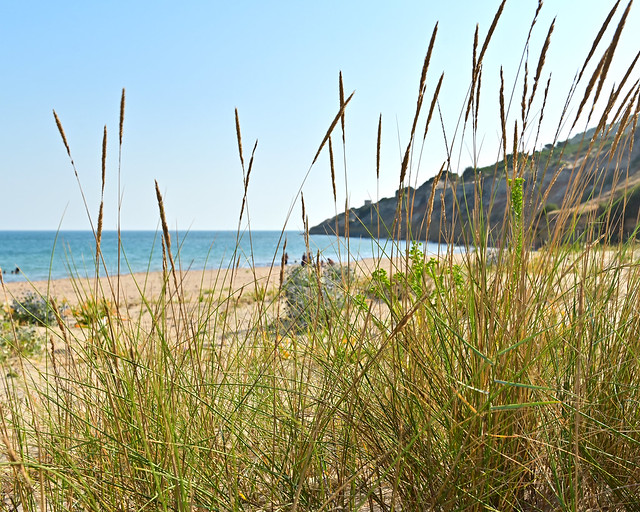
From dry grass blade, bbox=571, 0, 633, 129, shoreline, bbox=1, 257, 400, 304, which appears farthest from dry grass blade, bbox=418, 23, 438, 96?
shoreline, bbox=1, 257, 400, 304

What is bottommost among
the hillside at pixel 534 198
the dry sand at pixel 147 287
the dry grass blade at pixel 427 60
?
the dry sand at pixel 147 287

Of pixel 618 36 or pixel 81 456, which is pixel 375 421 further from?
pixel 618 36

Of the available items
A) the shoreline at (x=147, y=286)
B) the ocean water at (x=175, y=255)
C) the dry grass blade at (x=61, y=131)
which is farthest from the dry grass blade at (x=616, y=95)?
the dry grass blade at (x=61, y=131)

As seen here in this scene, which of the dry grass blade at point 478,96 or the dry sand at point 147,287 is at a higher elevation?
the dry grass blade at point 478,96

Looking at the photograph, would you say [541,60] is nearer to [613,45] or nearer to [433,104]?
[613,45]

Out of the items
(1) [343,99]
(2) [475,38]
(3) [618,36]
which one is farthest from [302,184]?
(3) [618,36]

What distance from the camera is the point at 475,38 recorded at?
1144mm

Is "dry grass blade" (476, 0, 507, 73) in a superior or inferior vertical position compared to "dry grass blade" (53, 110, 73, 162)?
superior

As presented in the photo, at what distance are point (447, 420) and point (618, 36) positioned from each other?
2.84 feet

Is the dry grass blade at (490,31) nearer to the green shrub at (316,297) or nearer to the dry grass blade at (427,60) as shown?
the dry grass blade at (427,60)

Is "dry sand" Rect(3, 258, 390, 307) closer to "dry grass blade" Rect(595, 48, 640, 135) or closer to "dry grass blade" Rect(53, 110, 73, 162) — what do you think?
"dry grass blade" Rect(53, 110, 73, 162)

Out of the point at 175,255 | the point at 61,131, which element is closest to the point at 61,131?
the point at 61,131

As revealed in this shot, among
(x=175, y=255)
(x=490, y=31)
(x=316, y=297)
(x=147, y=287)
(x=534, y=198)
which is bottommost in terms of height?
(x=147, y=287)

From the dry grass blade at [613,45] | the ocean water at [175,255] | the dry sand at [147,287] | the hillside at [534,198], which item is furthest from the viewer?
the ocean water at [175,255]
